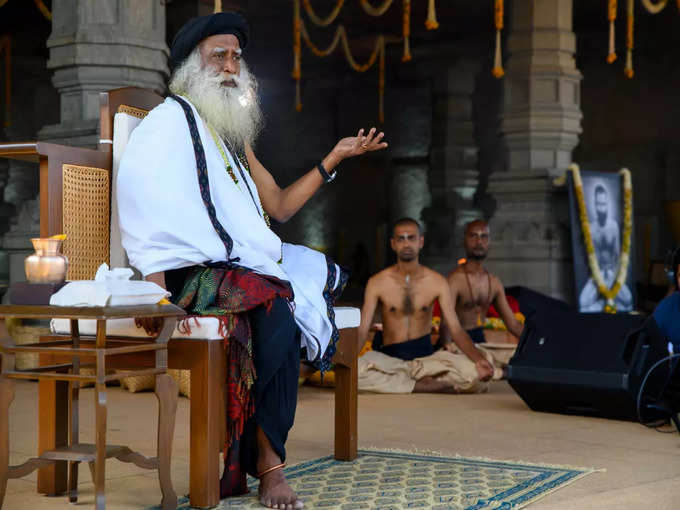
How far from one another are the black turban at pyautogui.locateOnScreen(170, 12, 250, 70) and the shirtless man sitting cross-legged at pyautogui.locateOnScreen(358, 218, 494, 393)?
9.72 ft

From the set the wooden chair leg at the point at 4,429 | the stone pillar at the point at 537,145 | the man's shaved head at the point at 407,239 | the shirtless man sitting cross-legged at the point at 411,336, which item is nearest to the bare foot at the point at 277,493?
the wooden chair leg at the point at 4,429

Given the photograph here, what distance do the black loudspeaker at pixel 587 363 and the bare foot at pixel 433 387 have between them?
35.0 inches

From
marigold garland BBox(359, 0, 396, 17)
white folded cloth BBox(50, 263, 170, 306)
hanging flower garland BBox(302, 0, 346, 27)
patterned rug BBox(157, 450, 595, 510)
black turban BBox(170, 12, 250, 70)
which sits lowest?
patterned rug BBox(157, 450, 595, 510)

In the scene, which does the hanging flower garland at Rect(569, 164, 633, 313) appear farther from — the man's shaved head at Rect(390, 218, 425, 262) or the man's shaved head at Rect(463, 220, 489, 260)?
the man's shaved head at Rect(390, 218, 425, 262)

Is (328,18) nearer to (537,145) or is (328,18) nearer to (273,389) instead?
(537,145)

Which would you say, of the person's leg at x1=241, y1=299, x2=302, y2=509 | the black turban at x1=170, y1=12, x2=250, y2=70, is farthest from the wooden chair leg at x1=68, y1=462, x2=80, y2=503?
the black turban at x1=170, y1=12, x2=250, y2=70

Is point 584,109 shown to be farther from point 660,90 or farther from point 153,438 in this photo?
point 153,438

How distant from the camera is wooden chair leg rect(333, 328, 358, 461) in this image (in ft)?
13.1

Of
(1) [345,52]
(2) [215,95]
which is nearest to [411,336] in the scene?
A: (2) [215,95]

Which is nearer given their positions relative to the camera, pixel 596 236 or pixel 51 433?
pixel 51 433

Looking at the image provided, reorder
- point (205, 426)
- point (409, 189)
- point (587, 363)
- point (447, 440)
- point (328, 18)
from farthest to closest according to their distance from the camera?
1. point (409, 189)
2. point (328, 18)
3. point (587, 363)
4. point (447, 440)
5. point (205, 426)

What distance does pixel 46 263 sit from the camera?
3.04 m

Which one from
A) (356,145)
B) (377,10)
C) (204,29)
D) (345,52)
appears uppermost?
(345,52)

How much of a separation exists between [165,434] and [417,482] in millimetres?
994
